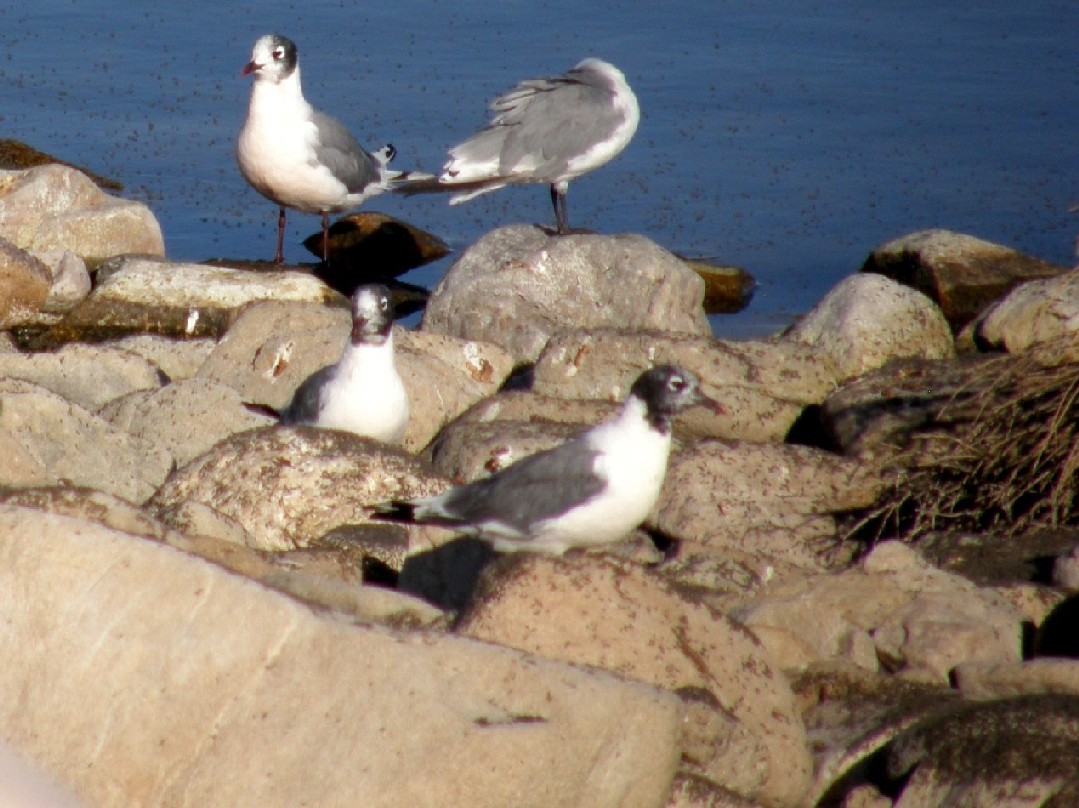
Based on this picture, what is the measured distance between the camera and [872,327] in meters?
8.73

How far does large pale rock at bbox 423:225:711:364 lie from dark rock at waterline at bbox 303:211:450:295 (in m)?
2.27

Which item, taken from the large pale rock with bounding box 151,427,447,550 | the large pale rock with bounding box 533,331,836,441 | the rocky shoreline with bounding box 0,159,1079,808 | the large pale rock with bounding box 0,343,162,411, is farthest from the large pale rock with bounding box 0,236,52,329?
the large pale rock with bounding box 151,427,447,550

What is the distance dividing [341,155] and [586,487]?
5.65 m

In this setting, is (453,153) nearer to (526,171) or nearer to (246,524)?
(526,171)

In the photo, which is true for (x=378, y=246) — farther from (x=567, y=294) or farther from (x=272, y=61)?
(x=567, y=294)

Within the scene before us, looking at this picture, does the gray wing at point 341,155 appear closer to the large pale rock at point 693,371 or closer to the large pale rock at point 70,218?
the large pale rock at point 70,218

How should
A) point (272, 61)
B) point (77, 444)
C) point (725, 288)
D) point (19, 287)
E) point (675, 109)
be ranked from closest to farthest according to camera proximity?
point (77, 444)
point (19, 287)
point (272, 61)
point (725, 288)
point (675, 109)

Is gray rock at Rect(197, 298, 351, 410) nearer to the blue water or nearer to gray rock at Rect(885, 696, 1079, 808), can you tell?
the blue water

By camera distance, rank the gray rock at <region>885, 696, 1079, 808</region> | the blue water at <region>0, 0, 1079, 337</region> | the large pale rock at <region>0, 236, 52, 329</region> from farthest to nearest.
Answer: the blue water at <region>0, 0, 1079, 337</region> → the large pale rock at <region>0, 236, 52, 329</region> → the gray rock at <region>885, 696, 1079, 808</region>

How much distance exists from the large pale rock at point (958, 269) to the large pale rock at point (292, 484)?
15.1ft

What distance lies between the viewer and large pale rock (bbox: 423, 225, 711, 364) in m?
9.00

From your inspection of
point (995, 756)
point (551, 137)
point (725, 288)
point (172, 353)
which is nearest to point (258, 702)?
point (995, 756)

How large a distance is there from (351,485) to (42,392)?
1.39 metres

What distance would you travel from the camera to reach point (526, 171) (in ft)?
34.1
